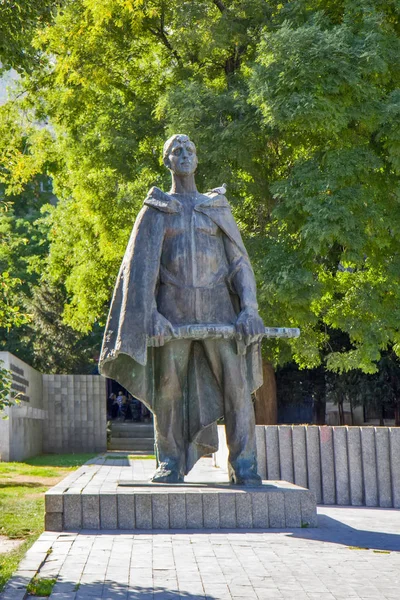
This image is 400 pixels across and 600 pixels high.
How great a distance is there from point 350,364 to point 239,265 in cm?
1166

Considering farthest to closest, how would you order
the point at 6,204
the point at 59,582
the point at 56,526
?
the point at 6,204 < the point at 56,526 < the point at 59,582

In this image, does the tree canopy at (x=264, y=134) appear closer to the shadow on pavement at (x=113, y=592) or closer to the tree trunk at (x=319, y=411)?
the shadow on pavement at (x=113, y=592)

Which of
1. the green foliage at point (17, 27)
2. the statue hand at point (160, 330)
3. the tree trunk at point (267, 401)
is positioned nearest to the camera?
the statue hand at point (160, 330)

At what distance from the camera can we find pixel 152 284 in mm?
8789

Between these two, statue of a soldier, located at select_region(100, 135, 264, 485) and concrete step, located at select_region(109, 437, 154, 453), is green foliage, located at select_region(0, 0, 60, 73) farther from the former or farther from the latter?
concrete step, located at select_region(109, 437, 154, 453)

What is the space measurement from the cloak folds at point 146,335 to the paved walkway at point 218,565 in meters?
1.52

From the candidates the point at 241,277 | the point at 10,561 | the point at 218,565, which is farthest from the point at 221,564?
the point at 241,277

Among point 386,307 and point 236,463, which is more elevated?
point 386,307

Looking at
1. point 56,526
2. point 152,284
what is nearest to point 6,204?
point 152,284

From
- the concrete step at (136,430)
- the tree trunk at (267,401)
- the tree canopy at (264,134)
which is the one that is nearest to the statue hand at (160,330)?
the tree canopy at (264,134)

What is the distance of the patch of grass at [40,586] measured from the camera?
17.1ft

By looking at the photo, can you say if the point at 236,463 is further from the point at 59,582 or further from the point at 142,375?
the point at 59,582

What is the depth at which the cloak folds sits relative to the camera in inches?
342

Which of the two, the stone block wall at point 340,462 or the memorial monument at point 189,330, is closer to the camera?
the memorial monument at point 189,330
